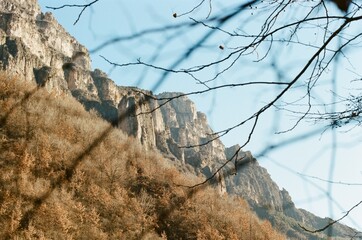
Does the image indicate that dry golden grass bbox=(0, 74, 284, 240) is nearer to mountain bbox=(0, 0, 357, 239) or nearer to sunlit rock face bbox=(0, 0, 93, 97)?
mountain bbox=(0, 0, 357, 239)

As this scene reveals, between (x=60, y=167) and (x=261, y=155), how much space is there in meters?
16.3

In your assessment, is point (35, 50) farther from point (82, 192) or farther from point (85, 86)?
point (82, 192)

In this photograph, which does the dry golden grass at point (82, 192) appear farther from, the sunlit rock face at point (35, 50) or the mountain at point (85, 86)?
the sunlit rock face at point (35, 50)

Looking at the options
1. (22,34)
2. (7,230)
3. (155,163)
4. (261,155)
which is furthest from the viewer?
(22,34)

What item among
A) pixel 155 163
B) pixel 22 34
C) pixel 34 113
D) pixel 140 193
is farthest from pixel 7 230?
pixel 22 34

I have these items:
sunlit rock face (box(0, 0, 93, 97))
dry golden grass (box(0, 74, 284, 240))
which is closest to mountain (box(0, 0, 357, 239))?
sunlit rock face (box(0, 0, 93, 97))

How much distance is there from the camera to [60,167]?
1644cm

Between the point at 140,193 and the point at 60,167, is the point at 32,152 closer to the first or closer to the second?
the point at 60,167

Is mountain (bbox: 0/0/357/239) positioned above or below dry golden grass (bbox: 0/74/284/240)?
above

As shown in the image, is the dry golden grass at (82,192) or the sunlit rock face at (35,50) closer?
the dry golden grass at (82,192)

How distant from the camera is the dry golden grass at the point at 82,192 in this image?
39.2ft

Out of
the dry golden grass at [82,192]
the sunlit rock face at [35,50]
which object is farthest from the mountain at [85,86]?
the dry golden grass at [82,192]

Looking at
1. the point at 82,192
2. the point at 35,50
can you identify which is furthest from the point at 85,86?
the point at 82,192

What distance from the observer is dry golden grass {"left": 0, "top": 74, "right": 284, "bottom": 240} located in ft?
39.2
